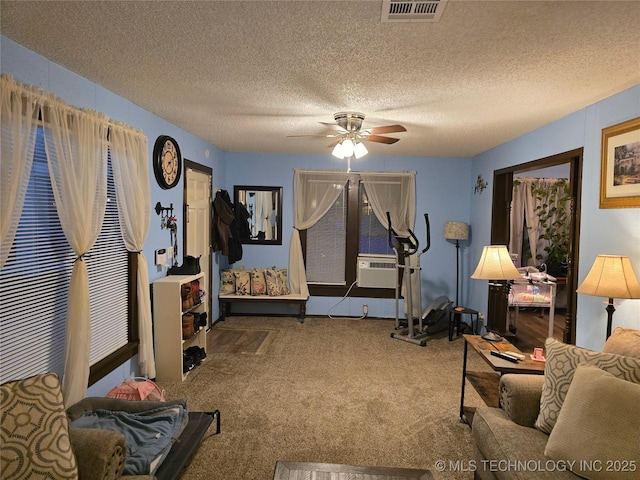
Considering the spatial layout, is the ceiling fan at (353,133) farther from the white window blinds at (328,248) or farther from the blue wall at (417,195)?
the white window blinds at (328,248)

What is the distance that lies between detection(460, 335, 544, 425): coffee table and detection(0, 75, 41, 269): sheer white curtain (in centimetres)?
287

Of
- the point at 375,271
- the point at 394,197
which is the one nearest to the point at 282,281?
the point at 375,271

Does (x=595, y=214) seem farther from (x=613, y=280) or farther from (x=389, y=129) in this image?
(x=389, y=129)

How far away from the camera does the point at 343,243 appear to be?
5.95 meters

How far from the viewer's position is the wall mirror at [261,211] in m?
5.92

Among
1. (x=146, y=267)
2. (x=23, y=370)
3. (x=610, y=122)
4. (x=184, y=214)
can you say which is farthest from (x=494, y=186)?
(x=23, y=370)

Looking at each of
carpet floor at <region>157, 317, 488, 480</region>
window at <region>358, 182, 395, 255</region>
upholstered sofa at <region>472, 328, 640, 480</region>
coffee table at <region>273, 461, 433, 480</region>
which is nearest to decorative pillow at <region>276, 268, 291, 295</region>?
carpet floor at <region>157, 317, 488, 480</region>

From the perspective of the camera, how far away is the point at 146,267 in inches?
131

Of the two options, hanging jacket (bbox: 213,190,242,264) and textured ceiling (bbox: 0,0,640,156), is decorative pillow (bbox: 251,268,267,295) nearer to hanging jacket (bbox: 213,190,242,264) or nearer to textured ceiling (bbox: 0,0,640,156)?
hanging jacket (bbox: 213,190,242,264)

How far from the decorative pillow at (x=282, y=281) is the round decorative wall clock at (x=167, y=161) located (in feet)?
7.29

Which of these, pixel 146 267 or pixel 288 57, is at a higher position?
pixel 288 57

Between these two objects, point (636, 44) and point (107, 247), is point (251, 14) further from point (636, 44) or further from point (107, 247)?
point (107, 247)

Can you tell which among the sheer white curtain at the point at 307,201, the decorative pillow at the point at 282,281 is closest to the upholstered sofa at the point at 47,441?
the decorative pillow at the point at 282,281

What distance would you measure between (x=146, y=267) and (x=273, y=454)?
1.83m
